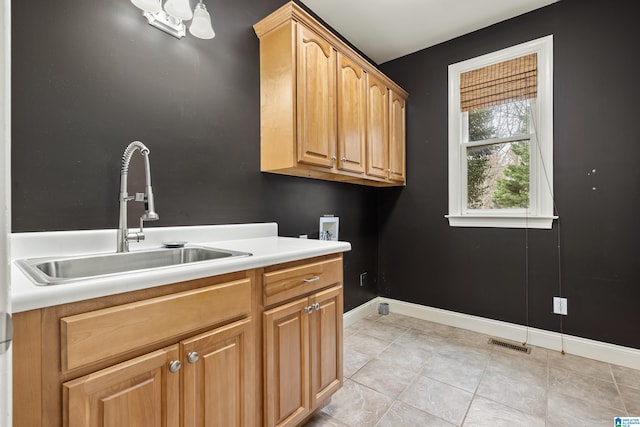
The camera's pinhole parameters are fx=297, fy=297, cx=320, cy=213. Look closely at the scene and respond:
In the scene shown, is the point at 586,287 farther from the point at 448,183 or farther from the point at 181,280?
the point at 181,280

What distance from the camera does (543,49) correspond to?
2393 millimetres

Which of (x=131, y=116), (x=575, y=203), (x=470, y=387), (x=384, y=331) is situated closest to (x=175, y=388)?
(x=131, y=116)

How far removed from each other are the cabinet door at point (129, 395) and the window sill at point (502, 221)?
8.51 feet

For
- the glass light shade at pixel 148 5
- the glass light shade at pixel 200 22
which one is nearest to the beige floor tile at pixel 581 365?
the glass light shade at pixel 200 22

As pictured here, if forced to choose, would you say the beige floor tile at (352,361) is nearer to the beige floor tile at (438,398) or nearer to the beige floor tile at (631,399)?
the beige floor tile at (438,398)

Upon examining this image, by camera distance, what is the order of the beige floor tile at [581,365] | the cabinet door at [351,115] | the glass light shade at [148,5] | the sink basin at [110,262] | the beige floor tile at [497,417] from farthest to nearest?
the cabinet door at [351,115]
the beige floor tile at [581,365]
the beige floor tile at [497,417]
the glass light shade at [148,5]
the sink basin at [110,262]

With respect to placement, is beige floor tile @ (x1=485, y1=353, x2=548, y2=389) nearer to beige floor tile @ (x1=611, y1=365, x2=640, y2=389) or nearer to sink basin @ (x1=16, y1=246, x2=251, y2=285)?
beige floor tile @ (x1=611, y1=365, x2=640, y2=389)

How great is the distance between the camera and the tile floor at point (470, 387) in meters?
1.56

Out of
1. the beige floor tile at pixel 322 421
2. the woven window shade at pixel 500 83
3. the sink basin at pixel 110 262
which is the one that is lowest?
the beige floor tile at pixel 322 421

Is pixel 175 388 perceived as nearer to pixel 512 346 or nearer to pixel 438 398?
pixel 438 398

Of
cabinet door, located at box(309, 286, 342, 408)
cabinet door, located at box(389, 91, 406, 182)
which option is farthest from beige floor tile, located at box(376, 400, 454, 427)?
cabinet door, located at box(389, 91, 406, 182)

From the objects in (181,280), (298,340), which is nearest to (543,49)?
(298,340)

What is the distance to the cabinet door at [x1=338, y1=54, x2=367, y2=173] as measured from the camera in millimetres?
2207

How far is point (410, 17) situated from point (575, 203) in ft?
6.54
